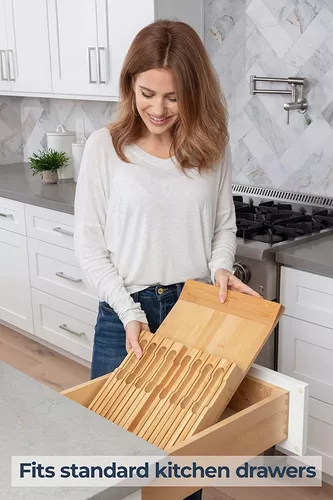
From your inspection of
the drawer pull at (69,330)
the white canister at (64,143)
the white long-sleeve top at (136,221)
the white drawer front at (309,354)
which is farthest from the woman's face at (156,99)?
the white canister at (64,143)

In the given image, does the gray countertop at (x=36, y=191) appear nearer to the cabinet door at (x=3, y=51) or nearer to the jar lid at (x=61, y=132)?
the jar lid at (x=61, y=132)

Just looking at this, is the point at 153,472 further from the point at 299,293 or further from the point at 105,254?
the point at 299,293

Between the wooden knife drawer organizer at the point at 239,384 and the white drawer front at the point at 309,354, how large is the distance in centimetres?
82

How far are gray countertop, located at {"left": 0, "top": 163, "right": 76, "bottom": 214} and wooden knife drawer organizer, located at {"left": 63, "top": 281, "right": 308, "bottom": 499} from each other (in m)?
1.64

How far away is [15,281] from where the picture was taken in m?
3.58

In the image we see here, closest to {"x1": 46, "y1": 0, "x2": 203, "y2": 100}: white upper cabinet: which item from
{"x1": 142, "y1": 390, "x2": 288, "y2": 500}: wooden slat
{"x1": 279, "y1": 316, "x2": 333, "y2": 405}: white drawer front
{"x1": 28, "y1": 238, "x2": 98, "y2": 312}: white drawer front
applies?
{"x1": 28, "y1": 238, "x2": 98, "y2": 312}: white drawer front

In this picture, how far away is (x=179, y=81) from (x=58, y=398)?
2.72 feet

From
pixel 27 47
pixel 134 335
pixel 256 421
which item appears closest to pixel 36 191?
pixel 27 47

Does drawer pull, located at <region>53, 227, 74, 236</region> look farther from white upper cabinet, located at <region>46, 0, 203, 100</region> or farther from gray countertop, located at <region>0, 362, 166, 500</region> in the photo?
gray countertop, located at <region>0, 362, 166, 500</region>

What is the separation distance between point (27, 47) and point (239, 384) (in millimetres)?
→ 2755

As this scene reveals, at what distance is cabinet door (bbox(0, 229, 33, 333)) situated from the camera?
3.47m

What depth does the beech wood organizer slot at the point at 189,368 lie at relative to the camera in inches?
49.5

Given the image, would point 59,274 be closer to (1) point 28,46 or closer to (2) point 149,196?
(1) point 28,46

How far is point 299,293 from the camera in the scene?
87.4 inches
